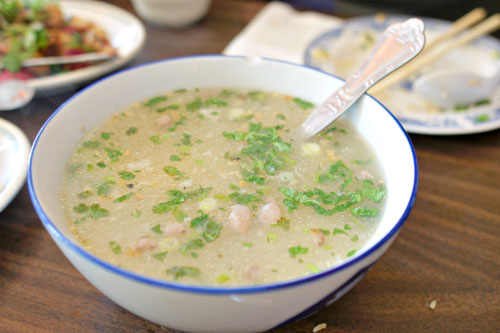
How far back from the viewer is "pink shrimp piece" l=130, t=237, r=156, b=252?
0.91 m

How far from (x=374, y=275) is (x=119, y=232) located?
603 millimetres

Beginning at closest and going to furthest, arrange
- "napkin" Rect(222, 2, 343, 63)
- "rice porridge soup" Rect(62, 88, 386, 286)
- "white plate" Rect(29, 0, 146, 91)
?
"rice porridge soup" Rect(62, 88, 386, 286), "white plate" Rect(29, 0, 146, 91), "napkin" Rect(222, 2, 343, 63)

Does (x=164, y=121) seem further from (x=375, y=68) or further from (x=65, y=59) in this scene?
(x=65, y=59)

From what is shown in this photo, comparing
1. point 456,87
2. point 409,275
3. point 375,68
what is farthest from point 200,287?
point 456,87

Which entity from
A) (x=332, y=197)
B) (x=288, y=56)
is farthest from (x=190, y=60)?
(x=288, y=56)

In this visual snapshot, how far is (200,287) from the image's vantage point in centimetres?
69

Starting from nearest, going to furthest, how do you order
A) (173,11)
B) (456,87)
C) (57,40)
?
(456,87), (57,40), (173,11)

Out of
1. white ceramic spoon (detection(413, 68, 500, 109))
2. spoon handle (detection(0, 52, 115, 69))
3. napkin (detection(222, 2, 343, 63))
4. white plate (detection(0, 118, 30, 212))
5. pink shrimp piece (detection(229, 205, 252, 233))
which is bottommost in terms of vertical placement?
napkin (detection(222, 2, 343, 63))

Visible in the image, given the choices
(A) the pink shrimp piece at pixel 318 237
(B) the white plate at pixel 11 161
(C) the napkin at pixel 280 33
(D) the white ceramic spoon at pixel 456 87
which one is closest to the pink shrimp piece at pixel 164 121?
(B) the white plate at pixel 11 161

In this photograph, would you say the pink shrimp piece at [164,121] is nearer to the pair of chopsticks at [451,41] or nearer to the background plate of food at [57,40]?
the background plate of food at [57,40]

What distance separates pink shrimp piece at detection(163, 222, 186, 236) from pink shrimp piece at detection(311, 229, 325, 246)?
0.89 ft

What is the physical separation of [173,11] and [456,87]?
1.34 metres

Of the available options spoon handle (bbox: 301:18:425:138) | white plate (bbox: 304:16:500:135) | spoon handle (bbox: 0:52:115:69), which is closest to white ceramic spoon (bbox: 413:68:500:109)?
white plate (bbox: 304:16:500:135)

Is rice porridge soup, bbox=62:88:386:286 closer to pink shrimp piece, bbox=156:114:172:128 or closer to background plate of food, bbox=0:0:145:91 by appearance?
pink shrimp piece, bbox=156:114:172:128
